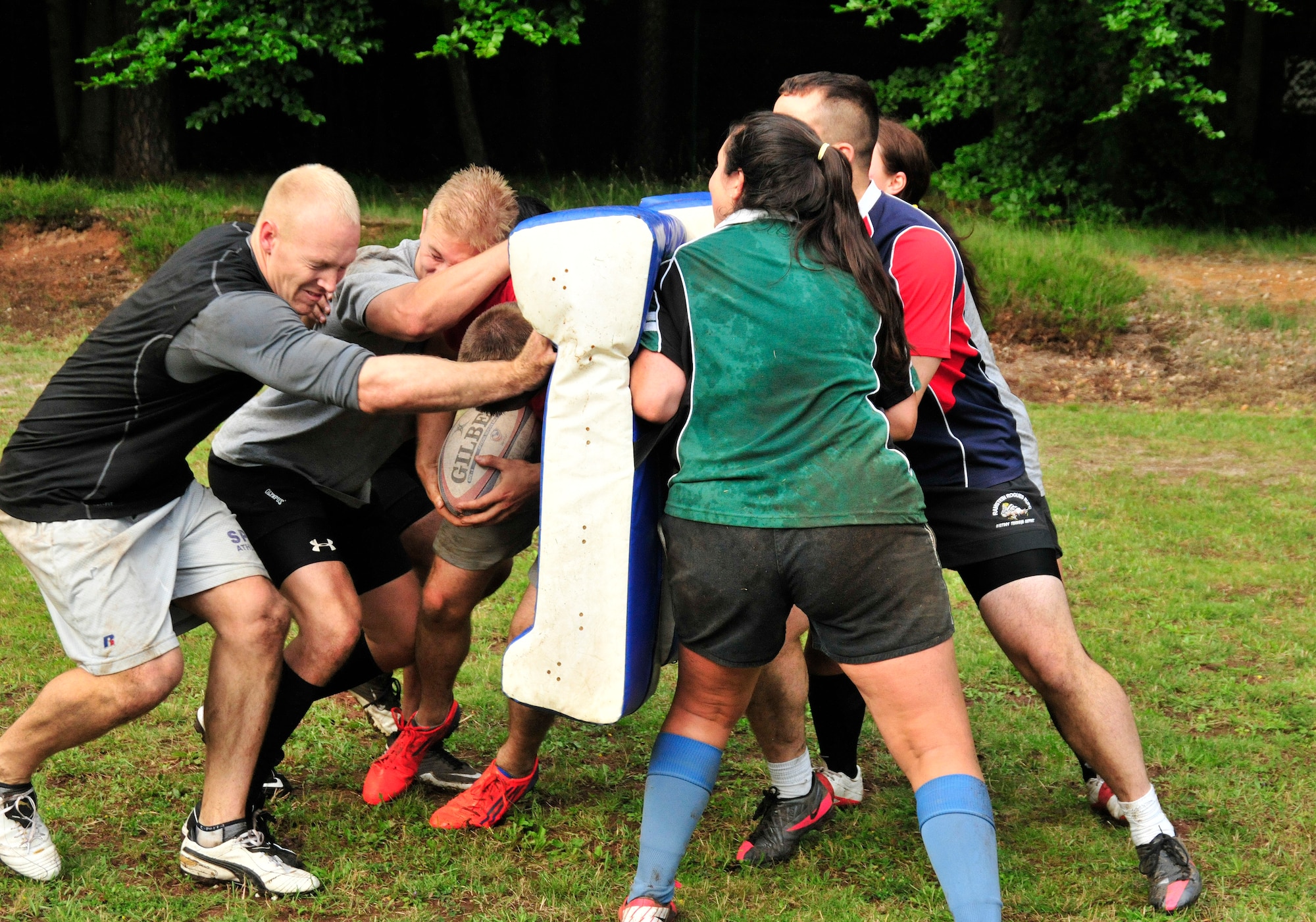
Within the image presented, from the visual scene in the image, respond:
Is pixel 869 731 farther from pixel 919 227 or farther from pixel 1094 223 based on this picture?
pixel 1094 223

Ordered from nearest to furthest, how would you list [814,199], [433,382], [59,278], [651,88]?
[814,199] < [433,382] < [59,278] < [651,88]

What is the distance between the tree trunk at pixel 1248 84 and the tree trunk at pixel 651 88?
727 cm

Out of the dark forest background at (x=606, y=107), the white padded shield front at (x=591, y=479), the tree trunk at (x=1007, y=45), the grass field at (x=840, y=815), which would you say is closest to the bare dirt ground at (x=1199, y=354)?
the dark forest background at (x=606, y=107)

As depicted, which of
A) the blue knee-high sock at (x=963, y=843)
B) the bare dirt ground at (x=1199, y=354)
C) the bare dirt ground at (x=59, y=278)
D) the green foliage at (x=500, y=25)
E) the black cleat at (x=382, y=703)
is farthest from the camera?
the green foliage at (x=500, y=25)

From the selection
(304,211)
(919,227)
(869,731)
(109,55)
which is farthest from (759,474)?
(109,55)

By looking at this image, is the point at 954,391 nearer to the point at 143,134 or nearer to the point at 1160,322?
the point at 1160,322

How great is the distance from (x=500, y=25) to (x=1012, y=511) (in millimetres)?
11803

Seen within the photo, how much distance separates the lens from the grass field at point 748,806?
338 cm

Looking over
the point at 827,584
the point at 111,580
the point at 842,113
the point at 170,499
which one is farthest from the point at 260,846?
the point at 842,113

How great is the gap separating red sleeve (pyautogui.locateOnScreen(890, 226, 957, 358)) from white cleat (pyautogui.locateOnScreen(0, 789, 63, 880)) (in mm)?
2640

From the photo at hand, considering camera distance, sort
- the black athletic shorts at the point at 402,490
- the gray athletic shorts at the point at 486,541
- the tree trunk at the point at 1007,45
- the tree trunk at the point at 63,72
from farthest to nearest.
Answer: the tree trunk at the point at 63,72 < the tree trunk at the point at 1007,45 < the black athletic shorts at the point at 402,490 < the gray athletic shorts at the point at 486,541

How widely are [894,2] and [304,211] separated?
11750 mm

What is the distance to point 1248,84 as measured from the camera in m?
15.2

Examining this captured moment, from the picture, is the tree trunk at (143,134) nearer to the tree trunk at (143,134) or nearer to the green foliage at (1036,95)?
the tree trunk at (143,134)
